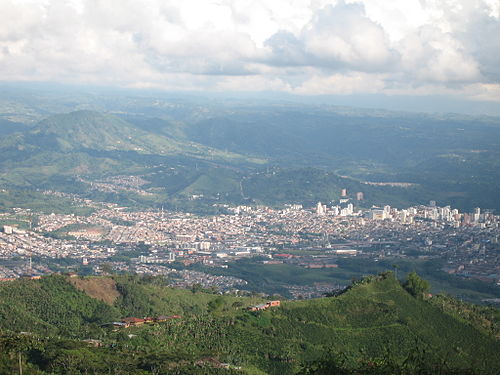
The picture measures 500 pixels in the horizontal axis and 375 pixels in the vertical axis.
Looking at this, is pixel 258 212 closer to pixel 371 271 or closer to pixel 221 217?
pixel 221 217

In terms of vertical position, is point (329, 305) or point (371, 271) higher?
point (329, 305)

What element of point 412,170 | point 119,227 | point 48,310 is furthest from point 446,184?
point 48,310

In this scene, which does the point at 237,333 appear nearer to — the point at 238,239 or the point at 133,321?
the point at 133,321

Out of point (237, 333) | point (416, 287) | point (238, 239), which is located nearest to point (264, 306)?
point (237, 333)

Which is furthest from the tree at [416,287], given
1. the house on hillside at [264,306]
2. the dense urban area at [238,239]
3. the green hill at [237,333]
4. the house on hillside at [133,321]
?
the house on hillside at [133,321]

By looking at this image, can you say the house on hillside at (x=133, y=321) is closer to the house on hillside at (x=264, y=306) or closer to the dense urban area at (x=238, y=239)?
the house on hillside at (x=264, y=306)
